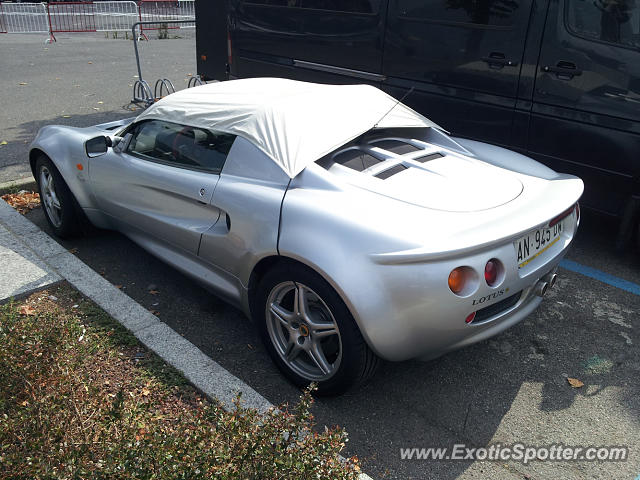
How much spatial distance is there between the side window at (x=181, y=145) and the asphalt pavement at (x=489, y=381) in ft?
3.20

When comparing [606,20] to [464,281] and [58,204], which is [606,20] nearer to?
[464,281]

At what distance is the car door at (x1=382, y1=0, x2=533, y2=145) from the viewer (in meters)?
5.06

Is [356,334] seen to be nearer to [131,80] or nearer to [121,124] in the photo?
[121,124]

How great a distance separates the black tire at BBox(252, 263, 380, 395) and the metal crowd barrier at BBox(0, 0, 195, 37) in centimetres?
1822

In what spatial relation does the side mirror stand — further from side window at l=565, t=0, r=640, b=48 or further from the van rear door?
side window at l=565, t=0, r=640, b=48

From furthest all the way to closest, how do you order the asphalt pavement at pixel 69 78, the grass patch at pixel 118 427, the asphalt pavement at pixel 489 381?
the asphalt pavement at pixel 69 78, the asphalt pavement at pixel 489 381, the grass patch at pixel 118 427

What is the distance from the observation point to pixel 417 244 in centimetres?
269

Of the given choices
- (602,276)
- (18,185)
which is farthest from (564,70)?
(18,185)

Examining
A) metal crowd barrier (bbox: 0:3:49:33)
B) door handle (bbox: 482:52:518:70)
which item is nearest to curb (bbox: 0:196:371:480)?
door handle (bbox: 482:52:518:70)

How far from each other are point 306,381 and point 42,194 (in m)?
3.13

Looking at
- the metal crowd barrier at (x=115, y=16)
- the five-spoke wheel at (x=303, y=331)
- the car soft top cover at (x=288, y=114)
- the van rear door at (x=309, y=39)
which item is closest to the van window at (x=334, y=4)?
the van rear door at (x=309, y=39)

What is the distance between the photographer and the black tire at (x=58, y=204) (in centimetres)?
472

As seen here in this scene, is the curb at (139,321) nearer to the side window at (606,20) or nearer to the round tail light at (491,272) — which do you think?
the round tail light at (491,272)

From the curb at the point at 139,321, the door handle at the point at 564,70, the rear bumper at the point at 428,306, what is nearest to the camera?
the rear bumper at the point at 428,306
